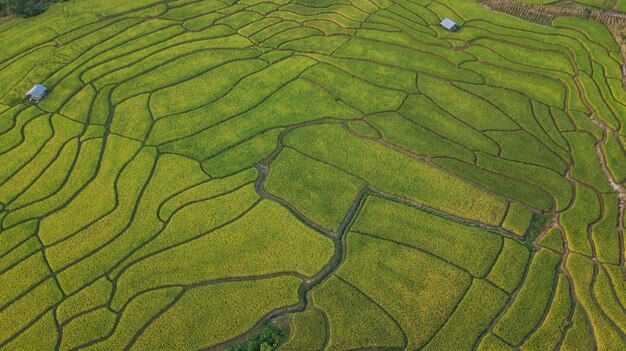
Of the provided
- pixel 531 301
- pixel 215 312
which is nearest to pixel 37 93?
pixel 215 312

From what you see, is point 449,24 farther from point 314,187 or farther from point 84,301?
point 84,301

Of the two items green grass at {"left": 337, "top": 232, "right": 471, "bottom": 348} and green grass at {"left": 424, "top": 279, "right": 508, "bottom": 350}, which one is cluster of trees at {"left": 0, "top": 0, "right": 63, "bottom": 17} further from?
green grass at {"left": 424, "top": 279, "right": 508, "bottom": 350}

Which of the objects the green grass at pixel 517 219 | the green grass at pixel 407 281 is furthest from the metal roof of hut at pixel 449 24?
the green grass at pixel 407 281

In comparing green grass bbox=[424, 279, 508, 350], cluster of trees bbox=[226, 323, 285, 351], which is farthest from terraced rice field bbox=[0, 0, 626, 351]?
cluster of trees bbox=[226, 323, 285, 351]

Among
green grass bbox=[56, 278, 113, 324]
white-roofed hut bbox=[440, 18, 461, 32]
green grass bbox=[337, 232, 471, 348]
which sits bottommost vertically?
green grass bbox=[56, 278, 113, 324]

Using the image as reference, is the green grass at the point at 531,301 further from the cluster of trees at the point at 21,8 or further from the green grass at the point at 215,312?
the cluster of trees at the point at 21,8

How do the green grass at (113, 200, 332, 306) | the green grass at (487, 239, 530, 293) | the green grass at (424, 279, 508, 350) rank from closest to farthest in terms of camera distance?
the green grass at (424, 279, 508, 350) → the green grass at (487, 239, 530, 293) → the green grass at (113, 200, 332, 306)

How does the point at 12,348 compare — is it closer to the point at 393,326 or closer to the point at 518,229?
the point at 393,326
